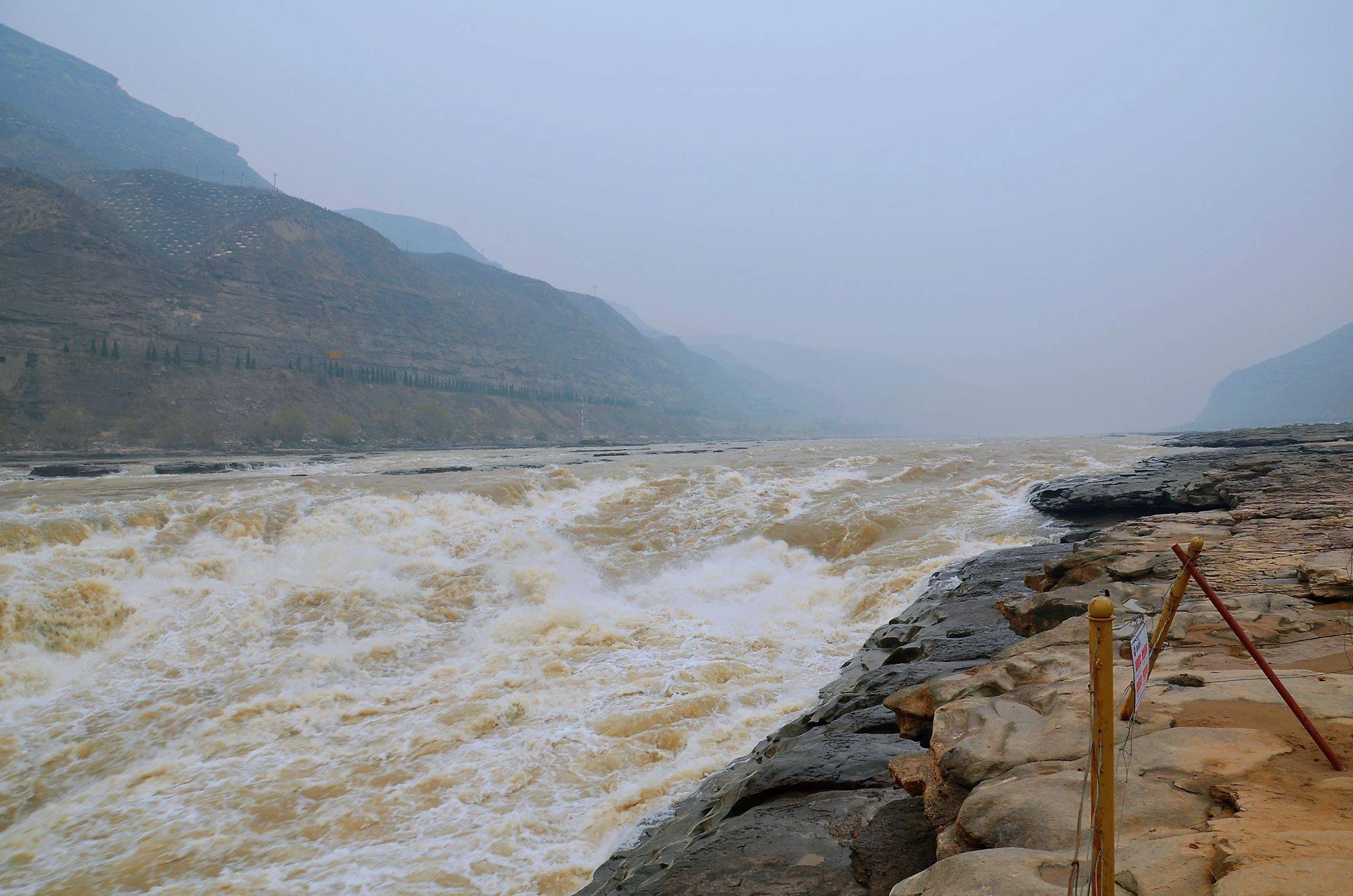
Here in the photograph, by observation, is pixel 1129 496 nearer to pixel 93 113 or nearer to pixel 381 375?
pixel 381 375

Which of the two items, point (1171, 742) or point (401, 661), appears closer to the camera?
point (1171, 742)

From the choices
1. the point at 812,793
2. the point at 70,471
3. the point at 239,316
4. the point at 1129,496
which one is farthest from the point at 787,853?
the point at 239,316

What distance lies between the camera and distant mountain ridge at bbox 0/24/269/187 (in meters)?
151

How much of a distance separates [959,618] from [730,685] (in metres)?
3.18

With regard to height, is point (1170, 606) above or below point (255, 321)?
below

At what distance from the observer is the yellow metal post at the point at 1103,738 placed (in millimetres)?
2156

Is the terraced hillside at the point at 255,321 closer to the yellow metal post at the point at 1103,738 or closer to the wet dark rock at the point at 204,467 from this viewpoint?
the wet dark rock at the point at 204,467

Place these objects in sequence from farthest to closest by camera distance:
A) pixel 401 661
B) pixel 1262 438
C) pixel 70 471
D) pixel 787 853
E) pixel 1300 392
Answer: pixel 1300 392 → pixel 1262 438 → pixel 70 471 → pixel 401 661 → pixel 787 853

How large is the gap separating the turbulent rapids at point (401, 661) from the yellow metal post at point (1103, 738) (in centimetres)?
460

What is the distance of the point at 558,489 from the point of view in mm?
21125

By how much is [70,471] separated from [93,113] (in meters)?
205

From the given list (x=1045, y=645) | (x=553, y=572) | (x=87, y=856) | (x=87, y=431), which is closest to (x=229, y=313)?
(x=87, y=431)

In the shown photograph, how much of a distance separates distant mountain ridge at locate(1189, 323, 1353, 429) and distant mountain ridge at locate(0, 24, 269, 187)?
788ft

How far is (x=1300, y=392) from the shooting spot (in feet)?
537
